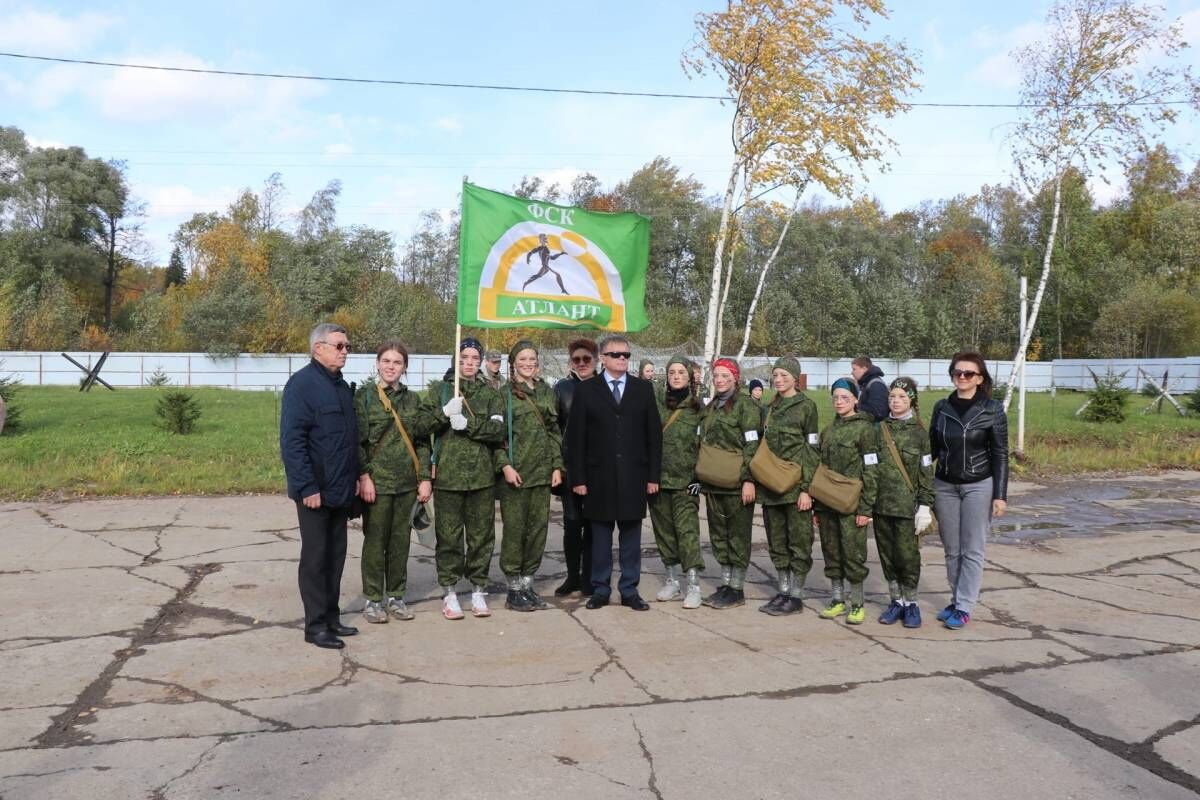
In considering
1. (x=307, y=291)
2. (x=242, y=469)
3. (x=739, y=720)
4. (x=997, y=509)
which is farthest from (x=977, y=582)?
(x=307, y=291)

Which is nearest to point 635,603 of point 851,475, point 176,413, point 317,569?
point 851,475

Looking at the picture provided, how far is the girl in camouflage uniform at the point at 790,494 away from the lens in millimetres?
6387

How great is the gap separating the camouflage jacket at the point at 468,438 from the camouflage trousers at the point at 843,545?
2.33 meters

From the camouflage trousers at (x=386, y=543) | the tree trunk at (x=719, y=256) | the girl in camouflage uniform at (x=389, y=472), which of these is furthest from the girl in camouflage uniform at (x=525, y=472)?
the tree trunk at (x=719, y=256)

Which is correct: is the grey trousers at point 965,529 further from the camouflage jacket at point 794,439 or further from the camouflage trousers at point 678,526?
the camouflage trousers at point 678,526

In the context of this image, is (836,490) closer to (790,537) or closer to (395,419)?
(790,537)

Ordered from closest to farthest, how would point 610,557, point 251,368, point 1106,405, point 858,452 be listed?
point 858,452
point 610,557
point 1106,405
point 251,368

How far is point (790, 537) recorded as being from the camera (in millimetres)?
6500

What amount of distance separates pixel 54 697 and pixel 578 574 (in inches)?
139

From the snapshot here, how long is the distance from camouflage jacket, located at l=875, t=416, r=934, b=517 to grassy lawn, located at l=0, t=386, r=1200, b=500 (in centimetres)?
828

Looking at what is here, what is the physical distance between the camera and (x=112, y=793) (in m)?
3.57

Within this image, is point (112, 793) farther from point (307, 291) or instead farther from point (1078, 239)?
point (1078, 239)

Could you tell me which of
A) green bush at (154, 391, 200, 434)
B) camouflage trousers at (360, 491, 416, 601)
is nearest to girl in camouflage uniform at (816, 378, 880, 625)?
A: camouflage trousers at (360, 491, 416, 601)

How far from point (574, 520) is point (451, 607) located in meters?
1.18
